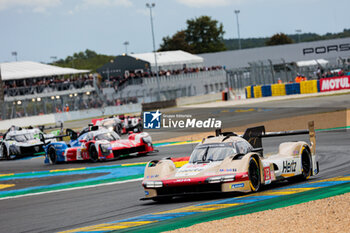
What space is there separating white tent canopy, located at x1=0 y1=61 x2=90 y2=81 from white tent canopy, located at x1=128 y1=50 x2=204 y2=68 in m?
11.4

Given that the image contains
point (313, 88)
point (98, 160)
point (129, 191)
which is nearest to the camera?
point (129, 191)

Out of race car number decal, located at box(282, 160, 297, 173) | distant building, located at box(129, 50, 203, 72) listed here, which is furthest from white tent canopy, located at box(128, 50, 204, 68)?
race car number decal, located at box(282, 160, 297, 173)

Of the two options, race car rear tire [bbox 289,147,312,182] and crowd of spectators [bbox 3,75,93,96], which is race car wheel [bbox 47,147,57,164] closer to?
race car rear tire [bbox 289,147,312,182]

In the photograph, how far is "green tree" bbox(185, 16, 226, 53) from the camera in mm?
132875

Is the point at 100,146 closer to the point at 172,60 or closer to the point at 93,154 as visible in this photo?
the point at 93,154

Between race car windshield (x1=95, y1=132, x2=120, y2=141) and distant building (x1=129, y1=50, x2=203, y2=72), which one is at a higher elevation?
distant building (x1=129, y1=50, x2=203, y2=72)

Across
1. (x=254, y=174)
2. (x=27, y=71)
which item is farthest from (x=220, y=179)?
(x=27, y=71)

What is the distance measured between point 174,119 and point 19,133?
1605cm

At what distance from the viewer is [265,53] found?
86188 millimetres

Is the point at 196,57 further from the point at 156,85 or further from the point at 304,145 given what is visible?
the point at 304,145

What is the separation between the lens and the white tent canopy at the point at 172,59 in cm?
7778

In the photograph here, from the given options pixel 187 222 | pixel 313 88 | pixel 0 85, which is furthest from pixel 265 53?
pixel 187 222

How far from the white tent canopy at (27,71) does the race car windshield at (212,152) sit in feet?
175

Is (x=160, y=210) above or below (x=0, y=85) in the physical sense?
below
